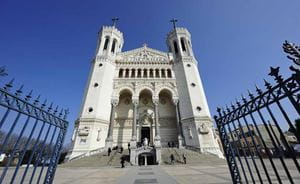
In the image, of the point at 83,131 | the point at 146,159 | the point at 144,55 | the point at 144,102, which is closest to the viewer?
the point at 146,159

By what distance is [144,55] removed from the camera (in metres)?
27.7

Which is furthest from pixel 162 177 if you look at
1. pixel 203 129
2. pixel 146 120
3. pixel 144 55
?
pixel 144 55

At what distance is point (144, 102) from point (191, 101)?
759 cm

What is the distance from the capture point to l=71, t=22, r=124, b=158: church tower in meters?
16.9

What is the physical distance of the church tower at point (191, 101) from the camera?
17734 mm

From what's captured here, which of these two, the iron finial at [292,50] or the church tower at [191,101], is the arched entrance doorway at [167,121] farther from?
the iron finial at [292,50]

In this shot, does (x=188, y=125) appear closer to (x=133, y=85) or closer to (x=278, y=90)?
(x=133, y=85)

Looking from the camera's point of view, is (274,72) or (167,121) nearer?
(274,72)

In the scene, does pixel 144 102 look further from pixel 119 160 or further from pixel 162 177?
pixel 162 177

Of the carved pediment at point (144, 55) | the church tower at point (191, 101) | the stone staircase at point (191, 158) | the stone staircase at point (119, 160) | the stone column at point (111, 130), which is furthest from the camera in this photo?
the carved pediment at point (144, 55)

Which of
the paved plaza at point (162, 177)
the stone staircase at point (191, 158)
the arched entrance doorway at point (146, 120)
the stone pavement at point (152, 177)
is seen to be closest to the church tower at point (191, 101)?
the stone staircase at point (191, 158)

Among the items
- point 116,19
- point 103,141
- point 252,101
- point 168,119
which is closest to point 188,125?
point 168,119

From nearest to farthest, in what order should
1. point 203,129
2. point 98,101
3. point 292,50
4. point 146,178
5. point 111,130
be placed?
point 292,50 < point 146,178 < point 203,129 < point 111,130 < point 98,101

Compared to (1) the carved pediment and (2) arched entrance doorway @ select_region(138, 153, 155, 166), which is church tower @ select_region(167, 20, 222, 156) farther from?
(2) arched entrance doorway @ select_region(138, 153, 155, 166)
